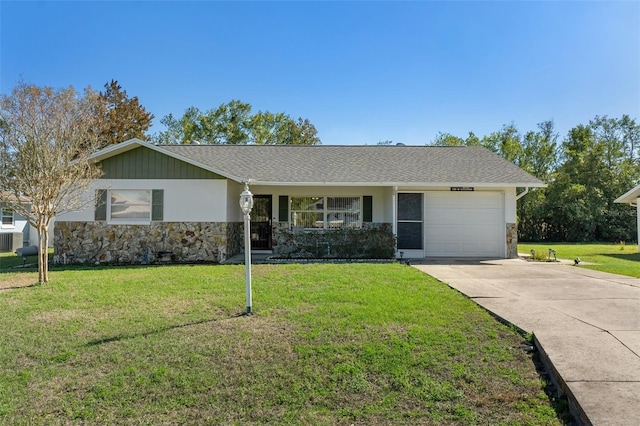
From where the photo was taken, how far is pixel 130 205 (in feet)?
37.6

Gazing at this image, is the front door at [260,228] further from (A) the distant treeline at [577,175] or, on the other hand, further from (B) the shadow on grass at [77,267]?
(A) the distant treeline at [577,175]

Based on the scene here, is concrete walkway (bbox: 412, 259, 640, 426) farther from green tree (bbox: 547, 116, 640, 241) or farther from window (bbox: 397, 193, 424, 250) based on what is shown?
green tree (bbox: 547, 116, 640, 241)

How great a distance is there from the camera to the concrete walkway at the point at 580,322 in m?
2.91

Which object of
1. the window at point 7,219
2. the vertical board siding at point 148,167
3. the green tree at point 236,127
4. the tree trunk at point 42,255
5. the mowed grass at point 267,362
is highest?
the green tree at point 236,127

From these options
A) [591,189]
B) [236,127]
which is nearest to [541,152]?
[591,189]

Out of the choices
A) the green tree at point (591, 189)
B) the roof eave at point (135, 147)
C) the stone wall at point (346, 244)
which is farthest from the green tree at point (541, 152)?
the roof eave at point (135, 147)

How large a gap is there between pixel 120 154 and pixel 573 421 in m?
12.2

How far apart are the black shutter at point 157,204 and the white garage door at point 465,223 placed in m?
8.62

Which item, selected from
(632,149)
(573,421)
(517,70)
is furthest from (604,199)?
(573,421)

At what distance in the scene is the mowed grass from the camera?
2.99m

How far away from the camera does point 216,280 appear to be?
791 centimetres

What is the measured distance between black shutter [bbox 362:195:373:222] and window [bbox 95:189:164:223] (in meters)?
6.83

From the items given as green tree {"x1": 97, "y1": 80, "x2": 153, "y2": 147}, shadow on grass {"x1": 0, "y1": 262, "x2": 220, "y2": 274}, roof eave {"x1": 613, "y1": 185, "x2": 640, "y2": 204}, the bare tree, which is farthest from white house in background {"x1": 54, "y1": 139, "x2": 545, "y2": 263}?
green tree {"x1": 97, "y1": 80, "x2": 153, "y2": 147}

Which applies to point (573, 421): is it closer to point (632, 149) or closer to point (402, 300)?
point (402, 300)
